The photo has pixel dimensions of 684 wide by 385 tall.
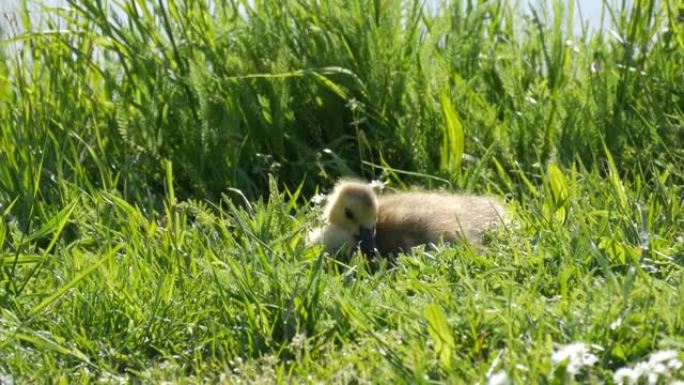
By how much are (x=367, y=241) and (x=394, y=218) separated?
0.52ft

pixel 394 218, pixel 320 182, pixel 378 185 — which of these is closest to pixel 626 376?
pixel 394 218

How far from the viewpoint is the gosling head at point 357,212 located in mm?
6125

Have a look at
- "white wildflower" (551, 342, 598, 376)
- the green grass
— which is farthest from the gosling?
"white wildflower" (551, 342, 598, 376)

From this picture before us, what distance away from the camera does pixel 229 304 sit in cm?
475

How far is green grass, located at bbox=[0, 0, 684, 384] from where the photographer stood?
4.38 meters

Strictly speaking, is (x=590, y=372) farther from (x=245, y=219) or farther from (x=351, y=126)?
(x=351, y=126)

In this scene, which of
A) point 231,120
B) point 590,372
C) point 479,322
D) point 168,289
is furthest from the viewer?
point 231,120

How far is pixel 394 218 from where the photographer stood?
6.25m

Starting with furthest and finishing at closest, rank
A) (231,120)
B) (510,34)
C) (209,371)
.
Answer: (510,34)
(231,120)
(209,371)

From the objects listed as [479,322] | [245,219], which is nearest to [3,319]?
[245,219]

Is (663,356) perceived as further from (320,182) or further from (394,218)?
(320,182)

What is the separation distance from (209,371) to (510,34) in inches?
125

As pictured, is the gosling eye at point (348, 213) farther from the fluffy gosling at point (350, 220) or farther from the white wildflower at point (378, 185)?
the white wildflower at point (378, 185)

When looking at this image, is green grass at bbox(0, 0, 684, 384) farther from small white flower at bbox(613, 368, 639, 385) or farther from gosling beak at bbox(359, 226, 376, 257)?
gosling beak at bbox(359, 226, 376, 257)
